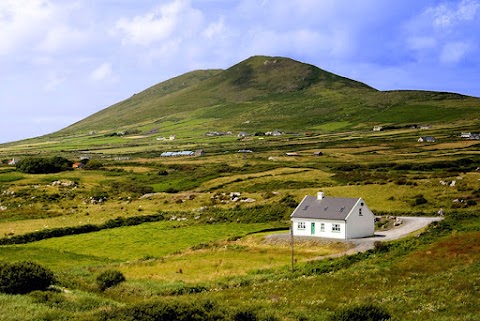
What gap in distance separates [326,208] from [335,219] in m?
2.91

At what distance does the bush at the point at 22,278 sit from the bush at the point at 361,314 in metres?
17.3

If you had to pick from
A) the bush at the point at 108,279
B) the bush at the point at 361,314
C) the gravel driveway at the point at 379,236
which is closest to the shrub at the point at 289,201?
the gravel driveway at the point at 379,236

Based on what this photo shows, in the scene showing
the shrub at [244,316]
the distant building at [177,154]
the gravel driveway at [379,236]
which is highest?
the distant building at [177,154]

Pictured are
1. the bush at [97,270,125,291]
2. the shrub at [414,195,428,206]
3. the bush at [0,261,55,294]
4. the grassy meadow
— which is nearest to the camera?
the bush at [0,261,55,294]

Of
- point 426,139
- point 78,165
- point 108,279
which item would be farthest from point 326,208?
point 426,139

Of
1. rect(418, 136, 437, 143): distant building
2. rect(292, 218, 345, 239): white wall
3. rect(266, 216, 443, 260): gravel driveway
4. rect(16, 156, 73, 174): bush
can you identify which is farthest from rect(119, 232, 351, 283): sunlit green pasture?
rect(418, 136, 437, 143): distant building

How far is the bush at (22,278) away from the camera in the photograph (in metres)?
33.5

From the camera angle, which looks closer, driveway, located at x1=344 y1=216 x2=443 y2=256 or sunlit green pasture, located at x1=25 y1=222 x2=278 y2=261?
driveway, located at x1=344 y1=216 x2=443 y2=256

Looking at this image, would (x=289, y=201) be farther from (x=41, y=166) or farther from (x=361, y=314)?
(x=41, y=166)

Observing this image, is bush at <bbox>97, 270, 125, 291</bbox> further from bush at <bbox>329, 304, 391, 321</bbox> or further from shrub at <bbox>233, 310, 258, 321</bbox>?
bush at <bbox>329, 304, 391, 321</bbox>

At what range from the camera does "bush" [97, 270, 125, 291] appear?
138ft

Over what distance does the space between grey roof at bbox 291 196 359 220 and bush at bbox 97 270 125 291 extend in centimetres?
2742

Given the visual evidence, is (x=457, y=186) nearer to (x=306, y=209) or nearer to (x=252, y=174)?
(x=306, y=209)

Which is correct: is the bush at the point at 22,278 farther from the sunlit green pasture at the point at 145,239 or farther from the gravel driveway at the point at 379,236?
the gravel driveway at the point at 379,236
